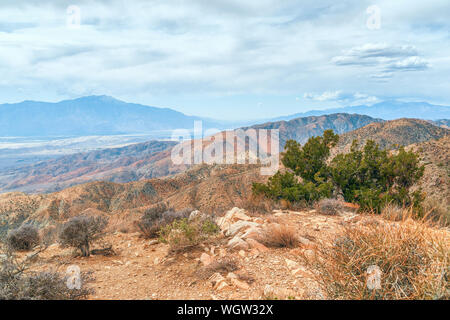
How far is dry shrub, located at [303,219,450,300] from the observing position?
2391 mm

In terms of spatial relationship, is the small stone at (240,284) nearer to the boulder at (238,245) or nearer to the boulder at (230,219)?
the boulder at (238,245)

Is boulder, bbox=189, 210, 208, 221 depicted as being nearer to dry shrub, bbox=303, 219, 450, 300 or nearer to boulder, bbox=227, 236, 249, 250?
boulder, bbox=227, 236, 249, 250

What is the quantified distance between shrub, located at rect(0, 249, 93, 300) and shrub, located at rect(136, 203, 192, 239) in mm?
4521

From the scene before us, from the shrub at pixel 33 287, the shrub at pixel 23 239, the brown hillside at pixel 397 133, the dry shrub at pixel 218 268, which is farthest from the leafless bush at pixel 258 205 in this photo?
the brown hillside at pixel 397 133

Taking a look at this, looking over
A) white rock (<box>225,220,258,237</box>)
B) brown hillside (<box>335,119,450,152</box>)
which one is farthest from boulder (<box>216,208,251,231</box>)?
brown hillside (<box>335,119,450,152</box>)

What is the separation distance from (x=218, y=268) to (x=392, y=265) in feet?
8.85

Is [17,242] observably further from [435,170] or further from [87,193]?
[87,193]

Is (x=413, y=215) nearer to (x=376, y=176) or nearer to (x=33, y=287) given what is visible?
(x=33, y=287)

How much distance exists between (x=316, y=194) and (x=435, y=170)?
20724 mm

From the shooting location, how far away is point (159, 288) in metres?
4.30

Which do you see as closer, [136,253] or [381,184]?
[136,253]

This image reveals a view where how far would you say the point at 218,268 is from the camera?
4.52 metres
